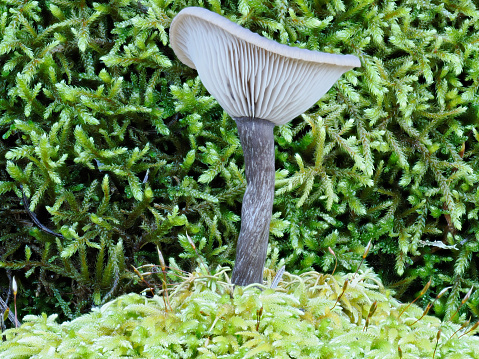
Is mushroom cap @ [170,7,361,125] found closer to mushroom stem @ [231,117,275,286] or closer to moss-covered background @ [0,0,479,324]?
mushroom stem @ [231,117,275,286]

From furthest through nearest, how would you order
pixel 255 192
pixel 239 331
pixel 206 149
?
pixel 206 149, pixel 255 192, pixel 239 331

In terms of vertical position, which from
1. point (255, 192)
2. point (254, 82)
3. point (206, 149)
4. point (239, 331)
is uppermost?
point (254, 82)

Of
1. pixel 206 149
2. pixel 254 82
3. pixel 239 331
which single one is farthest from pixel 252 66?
pixel 239 331

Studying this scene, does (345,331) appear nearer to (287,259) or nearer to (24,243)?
(287,259)

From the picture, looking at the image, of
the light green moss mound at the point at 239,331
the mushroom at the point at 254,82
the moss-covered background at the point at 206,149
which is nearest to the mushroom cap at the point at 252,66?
the mushroom at the point at 254,82

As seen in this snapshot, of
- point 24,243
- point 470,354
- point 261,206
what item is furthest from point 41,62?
point 470,354

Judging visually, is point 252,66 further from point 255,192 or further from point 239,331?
point 239,331
